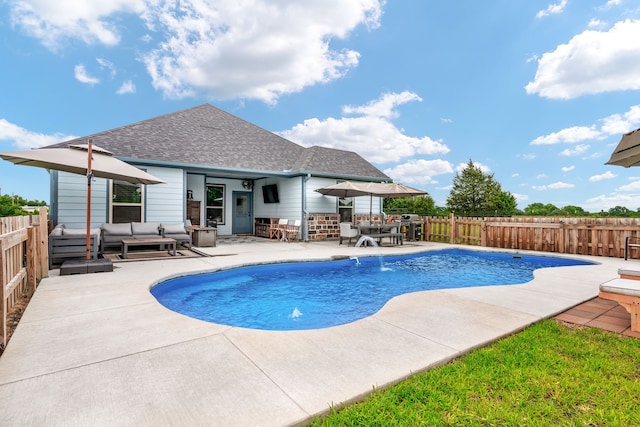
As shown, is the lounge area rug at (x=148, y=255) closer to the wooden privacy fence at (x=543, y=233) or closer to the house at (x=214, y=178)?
the house at (x=214, y=178)

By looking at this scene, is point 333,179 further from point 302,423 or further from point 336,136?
point 302,423

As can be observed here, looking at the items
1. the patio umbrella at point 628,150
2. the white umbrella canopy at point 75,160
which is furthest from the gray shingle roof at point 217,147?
the patio umbrella at point 628,150

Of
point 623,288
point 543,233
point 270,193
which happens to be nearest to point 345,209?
point 270,193

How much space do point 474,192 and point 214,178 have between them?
25.9 meters

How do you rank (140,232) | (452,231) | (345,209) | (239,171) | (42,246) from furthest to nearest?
(345,209) → (452,231) → (239,171) → (140,232) → (42,246)

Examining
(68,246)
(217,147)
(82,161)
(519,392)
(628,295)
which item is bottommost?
(519,392)

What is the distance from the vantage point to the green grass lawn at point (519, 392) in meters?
1.80

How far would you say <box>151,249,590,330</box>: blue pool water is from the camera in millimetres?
4340

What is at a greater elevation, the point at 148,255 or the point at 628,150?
the point at 628,150

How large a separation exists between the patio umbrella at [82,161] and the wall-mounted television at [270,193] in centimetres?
664

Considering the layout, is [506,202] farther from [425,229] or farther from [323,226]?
[323,226]

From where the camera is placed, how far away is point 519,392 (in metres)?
2.07

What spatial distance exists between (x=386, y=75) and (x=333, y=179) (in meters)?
6.58

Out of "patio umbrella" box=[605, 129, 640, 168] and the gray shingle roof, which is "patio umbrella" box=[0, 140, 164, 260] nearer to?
the gray shingle roof
